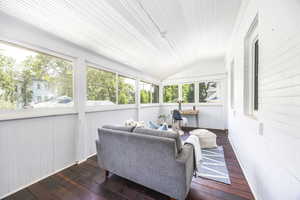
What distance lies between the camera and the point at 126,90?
3.88 meters

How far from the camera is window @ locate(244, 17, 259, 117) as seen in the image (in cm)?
171

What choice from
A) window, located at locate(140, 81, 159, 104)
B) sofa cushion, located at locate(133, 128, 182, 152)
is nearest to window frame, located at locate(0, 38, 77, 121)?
sofa cushion, located at locate(133, 128, 182, 152)

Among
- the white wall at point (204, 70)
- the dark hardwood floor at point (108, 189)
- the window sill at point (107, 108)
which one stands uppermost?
the white wall at point (204, 70)

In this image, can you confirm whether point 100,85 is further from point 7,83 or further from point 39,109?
point 7,83

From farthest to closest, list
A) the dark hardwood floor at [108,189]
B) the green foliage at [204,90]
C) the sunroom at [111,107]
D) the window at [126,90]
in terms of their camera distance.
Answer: the green foliage at [204,90], the window at [126,90], the dark hardwood floor at [108,189], the sunroom at [111,107]

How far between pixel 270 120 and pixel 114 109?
308 centimetres

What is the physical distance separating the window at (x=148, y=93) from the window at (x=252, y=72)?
338 centimetres

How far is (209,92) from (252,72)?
135 inches

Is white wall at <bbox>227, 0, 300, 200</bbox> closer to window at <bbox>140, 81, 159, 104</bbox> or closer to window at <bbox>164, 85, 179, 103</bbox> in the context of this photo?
window at <bbox>140, 81, 159, 104</bbox>

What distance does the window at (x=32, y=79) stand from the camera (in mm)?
1637

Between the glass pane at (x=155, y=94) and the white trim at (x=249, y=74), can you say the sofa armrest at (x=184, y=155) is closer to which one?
the white trim at (x=249, y=74)

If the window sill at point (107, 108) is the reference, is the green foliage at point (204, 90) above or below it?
above

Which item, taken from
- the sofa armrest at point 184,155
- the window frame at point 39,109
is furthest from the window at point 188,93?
the window frame at point 39,109

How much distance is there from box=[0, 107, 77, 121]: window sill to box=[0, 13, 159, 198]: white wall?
0.02 m
